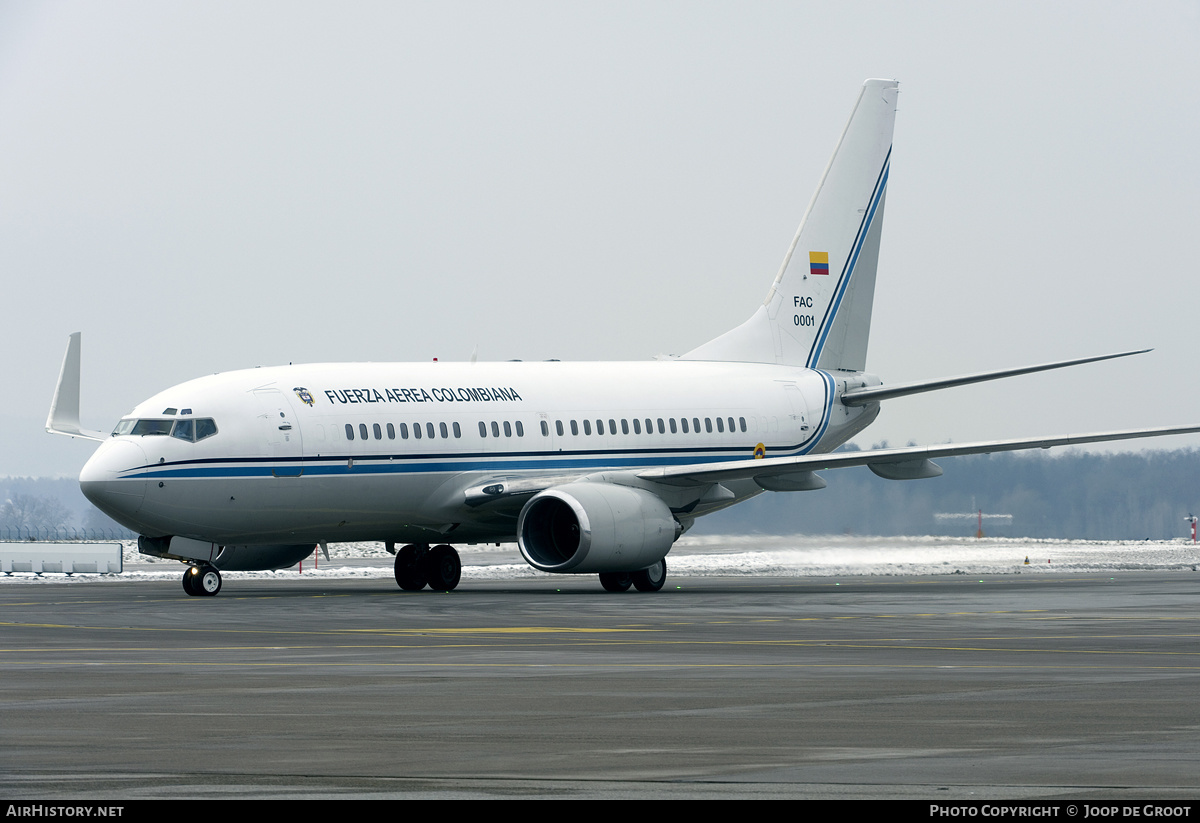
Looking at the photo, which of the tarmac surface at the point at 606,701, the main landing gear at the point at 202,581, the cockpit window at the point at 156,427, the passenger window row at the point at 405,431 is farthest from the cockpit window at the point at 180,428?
the tarmac surface at the point at 606,701

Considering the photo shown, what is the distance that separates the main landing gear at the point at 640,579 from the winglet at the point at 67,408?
11703mm

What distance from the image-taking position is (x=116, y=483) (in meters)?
33.2

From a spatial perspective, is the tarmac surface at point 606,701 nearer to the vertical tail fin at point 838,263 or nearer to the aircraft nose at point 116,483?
the aircraft nose at point 116,483

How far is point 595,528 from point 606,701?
19260mm

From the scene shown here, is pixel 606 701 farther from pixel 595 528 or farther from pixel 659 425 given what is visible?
pixel 659 425

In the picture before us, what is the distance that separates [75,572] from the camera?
49.0 m

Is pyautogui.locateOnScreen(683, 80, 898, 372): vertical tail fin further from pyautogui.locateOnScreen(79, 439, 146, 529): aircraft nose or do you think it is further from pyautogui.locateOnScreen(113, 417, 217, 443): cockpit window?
pyautogui.locateOnScreen(79, 439, 146, 529): aircraft nose

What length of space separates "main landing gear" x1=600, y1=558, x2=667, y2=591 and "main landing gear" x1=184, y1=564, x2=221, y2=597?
755 centimetres

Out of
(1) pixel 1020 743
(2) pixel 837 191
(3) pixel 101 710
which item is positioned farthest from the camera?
(2) pixel 837 191

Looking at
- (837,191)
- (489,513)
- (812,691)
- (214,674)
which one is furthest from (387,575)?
(812,691)

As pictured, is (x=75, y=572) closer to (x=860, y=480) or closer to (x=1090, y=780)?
(x=860, y=480)

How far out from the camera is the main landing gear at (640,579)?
37594mm

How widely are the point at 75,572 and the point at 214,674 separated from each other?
32.0 m

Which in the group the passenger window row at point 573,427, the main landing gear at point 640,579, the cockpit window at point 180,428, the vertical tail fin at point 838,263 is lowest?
the main landing gear at point 640,579
